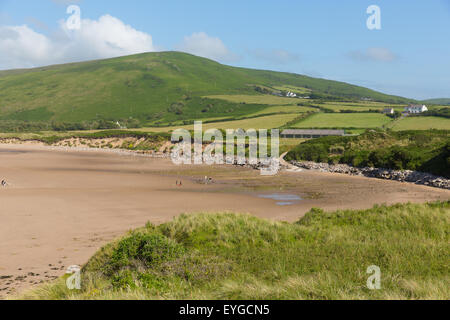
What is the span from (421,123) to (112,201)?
292 feet

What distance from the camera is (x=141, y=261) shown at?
12.4 meters

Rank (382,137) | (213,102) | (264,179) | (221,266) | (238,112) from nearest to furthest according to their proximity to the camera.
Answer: (221,266) → (264,179) → (382,137) → (238,112) → (213,102)

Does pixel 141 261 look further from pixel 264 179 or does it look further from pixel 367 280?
pixel 264 179

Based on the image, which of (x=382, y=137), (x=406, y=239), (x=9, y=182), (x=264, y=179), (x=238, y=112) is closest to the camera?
(x=406, y=239)

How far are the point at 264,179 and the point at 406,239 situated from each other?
3648 centimetres

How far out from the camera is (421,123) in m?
95.9

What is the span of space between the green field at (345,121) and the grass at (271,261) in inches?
3611

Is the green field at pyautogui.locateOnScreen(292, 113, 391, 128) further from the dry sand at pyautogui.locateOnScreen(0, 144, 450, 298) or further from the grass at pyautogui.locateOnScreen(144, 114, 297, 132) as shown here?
the dry sand at pyautogui.locateOnScreen(0, 144, 450, 298)

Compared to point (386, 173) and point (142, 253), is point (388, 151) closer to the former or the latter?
point (386, 173)

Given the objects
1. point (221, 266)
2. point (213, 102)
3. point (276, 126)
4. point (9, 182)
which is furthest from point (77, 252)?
point (213, 102)

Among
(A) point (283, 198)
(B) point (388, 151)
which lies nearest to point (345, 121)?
(B) point (388, 151)

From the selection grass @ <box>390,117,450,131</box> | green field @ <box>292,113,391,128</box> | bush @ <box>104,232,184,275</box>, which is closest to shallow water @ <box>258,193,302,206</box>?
bush @ <box>104,232,184,275</box>

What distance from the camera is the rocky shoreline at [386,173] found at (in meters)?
44.7

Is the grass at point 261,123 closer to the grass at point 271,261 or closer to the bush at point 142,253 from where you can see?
the grass at point 271,261
